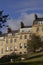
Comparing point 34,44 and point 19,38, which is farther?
point 19,38

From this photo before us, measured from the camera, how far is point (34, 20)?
136 m

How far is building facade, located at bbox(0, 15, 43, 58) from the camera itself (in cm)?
13062

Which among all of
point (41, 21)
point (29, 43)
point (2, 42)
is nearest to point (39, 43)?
point (29, 43)

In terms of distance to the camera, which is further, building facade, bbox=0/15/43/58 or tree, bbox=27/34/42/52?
building facade, bbox=0/15/43/58

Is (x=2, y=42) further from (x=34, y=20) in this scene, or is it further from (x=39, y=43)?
(x=39, y=43)

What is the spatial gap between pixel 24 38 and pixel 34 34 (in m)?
10.9

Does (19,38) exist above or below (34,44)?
below

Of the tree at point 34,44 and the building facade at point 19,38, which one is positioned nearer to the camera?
the tree at point 34,44

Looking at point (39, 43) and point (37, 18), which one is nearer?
point (39, 43)

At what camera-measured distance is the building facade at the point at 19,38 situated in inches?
5143

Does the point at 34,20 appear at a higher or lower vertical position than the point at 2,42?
higher

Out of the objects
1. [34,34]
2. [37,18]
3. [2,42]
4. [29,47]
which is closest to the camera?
[29,47]

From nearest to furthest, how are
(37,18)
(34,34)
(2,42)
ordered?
(34,34) < (37,18) < (2,42)

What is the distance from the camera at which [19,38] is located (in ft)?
454
